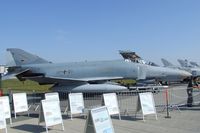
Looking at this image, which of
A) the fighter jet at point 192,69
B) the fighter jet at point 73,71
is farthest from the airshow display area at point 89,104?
the fighter jet at point 192,69

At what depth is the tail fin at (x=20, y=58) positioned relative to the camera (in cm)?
2819

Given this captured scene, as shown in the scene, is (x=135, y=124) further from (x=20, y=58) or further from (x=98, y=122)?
(x=20, y=58)

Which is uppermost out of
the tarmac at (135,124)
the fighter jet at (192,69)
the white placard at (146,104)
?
the fighter jet at (192,69)

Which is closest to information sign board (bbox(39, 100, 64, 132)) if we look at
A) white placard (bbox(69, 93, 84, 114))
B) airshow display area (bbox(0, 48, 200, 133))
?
airshow display area (bbox(0, 48, 200, 133))

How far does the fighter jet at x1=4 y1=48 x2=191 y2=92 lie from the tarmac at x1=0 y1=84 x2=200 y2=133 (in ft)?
40.3

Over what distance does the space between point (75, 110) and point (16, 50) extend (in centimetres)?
1767

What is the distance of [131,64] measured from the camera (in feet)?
86.6

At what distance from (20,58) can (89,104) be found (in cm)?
1300

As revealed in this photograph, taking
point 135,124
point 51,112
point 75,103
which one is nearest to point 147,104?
point 135,124

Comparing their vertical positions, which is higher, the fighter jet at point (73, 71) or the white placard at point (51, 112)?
the fighter jet at point (73, 71)

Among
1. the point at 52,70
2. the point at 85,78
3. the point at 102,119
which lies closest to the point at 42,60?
the point at 52,70

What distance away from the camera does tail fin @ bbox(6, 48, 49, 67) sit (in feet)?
92.5

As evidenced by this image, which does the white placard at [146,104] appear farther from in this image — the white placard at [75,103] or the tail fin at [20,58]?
the tail fin at [20,58]

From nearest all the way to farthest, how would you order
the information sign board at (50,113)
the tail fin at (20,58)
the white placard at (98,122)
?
the white placard at (98,122) → the information sign board at (50,113) → the tail fin at (20,58)
